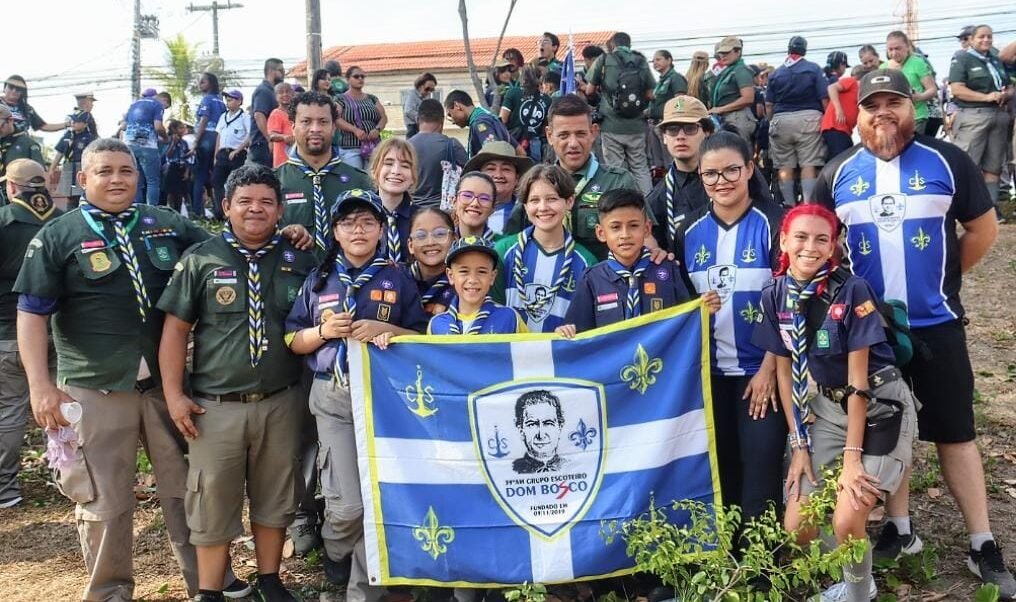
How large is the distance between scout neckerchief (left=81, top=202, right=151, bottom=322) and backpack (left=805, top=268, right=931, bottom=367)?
10.8ft

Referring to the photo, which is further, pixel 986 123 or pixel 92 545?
pixel 986 123

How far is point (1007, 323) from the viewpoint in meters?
9.27

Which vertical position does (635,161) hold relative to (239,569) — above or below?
above

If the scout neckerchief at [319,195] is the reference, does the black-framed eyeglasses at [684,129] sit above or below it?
above

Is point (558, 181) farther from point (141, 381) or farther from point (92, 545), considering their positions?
point (92, 545)

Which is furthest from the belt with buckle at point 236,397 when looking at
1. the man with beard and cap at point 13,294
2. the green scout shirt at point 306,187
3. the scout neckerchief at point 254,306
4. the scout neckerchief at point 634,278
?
the man with beard and cap at point 13,294

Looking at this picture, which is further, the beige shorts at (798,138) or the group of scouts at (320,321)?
the beige shorts at (798,138)

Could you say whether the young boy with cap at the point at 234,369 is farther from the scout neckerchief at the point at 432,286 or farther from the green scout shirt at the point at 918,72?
the green scout shirt at the point at 918,72

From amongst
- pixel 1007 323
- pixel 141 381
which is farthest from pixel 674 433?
pixel 1007 323

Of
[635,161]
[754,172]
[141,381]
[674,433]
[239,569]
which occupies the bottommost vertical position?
[239,569]

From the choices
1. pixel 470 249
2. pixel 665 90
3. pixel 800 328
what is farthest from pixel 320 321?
pixel 665 90

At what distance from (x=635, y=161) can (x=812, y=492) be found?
24.6ft

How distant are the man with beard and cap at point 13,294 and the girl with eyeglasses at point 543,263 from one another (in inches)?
152

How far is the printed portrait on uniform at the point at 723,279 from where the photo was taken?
14.5ft
